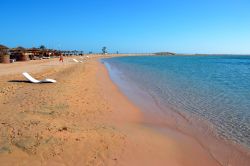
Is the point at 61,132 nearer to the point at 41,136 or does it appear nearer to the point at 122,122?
the point at 41,136

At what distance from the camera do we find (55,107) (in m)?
8.13

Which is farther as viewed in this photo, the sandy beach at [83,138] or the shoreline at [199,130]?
the shoreline at [199,130]

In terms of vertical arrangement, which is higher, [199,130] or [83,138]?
[83,138]

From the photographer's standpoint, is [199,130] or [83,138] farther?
[199,130]

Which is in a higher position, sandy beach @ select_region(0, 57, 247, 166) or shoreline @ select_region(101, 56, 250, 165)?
sandy beach @ select_region(0, 57, 247, 166)

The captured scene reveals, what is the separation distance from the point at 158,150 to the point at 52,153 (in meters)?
2.13

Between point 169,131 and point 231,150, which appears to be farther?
point 169,131

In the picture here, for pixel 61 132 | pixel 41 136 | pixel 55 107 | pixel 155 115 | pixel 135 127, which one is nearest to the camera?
pixel 41 136

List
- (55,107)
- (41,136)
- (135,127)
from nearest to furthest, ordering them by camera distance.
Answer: (41,136)
(135,127)
(55,107)

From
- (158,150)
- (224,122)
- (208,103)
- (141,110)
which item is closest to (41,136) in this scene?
(158,150)

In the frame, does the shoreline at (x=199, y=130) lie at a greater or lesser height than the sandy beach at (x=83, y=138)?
lesser

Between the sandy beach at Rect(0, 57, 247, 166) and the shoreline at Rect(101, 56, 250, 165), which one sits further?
the shoreline at Rect(101, 56, 250, 165)

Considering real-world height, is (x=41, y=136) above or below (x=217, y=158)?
above

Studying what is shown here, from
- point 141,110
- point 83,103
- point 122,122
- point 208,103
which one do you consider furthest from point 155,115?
point 208,103
